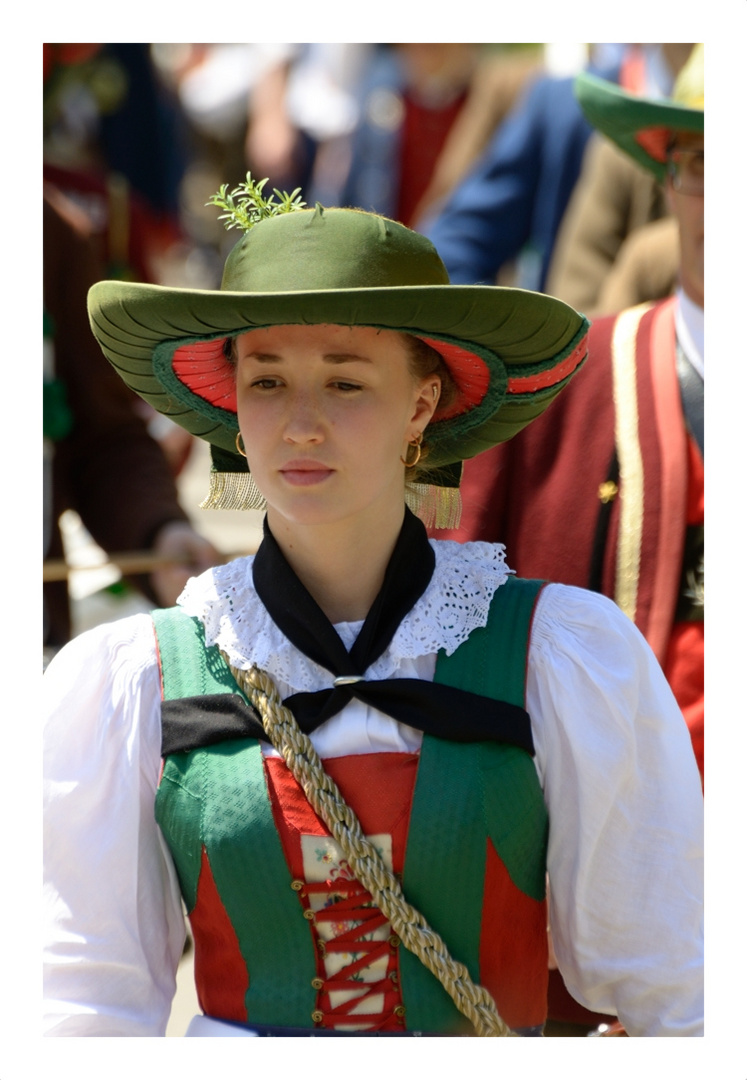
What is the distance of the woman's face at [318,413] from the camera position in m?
1.91

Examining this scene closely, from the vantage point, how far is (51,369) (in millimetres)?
3717

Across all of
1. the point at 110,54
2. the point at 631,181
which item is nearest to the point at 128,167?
the point at 110,54

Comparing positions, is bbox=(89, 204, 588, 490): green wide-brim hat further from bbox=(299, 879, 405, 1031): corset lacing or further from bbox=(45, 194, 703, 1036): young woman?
bbox=(299, 879, 405, 1031): corset lacing

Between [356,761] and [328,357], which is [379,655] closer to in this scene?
[356,761]

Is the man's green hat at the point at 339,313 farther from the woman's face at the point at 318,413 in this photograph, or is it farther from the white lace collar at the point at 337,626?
the white lace collar at the point at 337,626

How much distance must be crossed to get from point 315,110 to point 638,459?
6.02 m

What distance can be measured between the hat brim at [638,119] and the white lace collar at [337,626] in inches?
47.7

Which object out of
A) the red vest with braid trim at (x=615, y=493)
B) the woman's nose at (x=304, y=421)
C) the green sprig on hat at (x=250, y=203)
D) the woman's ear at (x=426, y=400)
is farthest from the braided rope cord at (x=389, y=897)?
the red vest with braid trim at (x=615, y=493)

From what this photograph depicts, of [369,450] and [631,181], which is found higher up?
[631,181]

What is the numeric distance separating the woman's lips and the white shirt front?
251mm

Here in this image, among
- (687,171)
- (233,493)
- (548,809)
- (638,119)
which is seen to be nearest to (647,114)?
(638,119)

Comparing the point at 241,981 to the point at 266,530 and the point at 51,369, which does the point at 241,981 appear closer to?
the point at 266,530

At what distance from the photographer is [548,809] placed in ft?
6.49

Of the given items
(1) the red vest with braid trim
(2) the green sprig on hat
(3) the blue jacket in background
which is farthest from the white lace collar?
(3) the blue jacket in background
